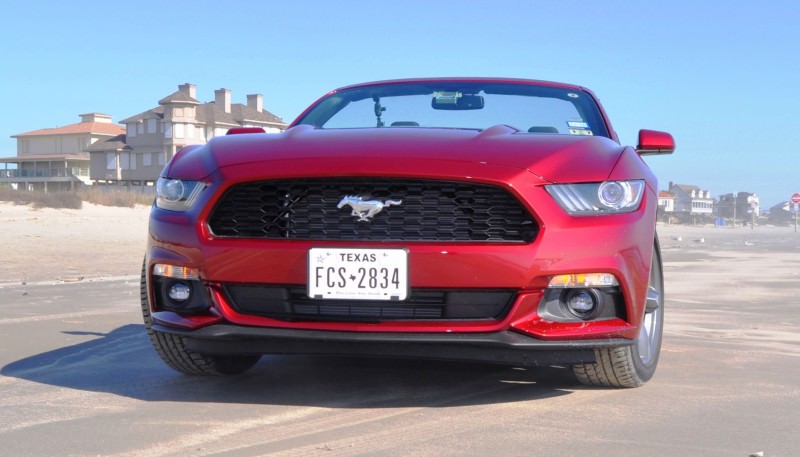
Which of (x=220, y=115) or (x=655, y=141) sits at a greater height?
(x=220, y=115)

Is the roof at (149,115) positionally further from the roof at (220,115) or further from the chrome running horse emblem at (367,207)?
the chrome running horse emblem at (367,207)

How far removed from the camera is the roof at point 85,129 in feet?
266

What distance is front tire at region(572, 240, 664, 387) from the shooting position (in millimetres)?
3729

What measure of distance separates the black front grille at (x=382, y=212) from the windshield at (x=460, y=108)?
5.06 ft

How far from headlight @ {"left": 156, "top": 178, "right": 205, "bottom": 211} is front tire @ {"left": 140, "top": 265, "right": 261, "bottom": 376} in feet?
1.07

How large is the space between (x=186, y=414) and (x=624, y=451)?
5.07ft

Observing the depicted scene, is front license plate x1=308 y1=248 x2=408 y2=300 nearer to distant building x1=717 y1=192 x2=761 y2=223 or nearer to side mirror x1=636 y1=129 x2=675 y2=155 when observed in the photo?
side mirror x1=636 y1=129 x2=675 y2=155

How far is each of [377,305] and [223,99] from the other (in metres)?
69.1

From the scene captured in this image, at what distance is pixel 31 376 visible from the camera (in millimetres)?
4250

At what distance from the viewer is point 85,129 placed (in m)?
81.6

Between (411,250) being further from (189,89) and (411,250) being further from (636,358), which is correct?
(189,89)

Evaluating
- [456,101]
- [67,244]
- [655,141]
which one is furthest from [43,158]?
[655,141]

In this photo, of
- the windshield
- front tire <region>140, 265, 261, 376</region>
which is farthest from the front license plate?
the windshield

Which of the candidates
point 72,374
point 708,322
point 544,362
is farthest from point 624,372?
point 708,322
